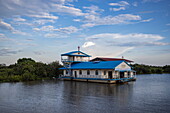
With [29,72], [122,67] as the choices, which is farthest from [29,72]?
[122,67]

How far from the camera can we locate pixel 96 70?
3459 cm

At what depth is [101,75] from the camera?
109 ft

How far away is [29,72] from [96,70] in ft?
59.9

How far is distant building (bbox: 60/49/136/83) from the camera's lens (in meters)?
32.3

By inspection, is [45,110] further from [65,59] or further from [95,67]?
[65,59]

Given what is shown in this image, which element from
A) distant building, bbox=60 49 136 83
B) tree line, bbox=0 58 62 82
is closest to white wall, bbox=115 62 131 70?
distant building, bbox=60 49 136 83

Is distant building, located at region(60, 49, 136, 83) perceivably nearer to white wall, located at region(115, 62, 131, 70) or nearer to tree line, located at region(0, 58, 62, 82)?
white wall, located at region(115, 62, 131, 70)

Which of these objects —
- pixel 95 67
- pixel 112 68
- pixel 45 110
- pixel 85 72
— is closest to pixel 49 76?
pixel 85 72

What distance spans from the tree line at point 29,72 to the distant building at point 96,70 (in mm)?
5264

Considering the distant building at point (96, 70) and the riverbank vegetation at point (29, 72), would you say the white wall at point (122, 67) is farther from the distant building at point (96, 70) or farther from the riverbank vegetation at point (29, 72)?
the riverbank vegetation at point (29, 72)

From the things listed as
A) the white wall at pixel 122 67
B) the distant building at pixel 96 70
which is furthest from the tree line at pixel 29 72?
the white wall at pixel 122 67

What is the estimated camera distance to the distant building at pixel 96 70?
1273 inches

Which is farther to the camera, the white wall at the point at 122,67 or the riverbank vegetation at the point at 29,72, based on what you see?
the riverbank vegetation at the point at 29,72

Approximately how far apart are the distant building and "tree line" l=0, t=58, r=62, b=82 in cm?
526
